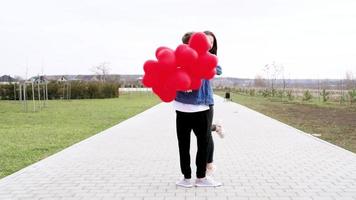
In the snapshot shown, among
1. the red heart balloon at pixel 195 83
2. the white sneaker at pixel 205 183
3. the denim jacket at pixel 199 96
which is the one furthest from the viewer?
the white sneaker at pixel 205 183

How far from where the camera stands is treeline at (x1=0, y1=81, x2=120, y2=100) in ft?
138

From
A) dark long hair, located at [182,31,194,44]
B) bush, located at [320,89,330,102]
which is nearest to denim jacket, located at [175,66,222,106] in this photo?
dark long hair, located at [182,31,194,44]

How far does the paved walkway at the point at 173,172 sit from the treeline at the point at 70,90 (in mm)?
33451

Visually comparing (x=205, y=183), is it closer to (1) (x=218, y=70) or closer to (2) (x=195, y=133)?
(2) (x=195, y=133)

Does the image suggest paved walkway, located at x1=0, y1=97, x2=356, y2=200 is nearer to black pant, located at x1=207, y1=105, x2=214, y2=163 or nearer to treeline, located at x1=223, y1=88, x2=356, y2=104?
black pant, located at x1=207, y1=105, x2=214, y2=163

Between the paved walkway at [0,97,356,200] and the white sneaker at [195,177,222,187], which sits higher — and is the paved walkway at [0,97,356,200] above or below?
below

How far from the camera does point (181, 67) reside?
203 inches

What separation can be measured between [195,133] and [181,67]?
34.1 inches

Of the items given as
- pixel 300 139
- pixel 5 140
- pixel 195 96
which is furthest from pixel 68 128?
pixel 195 96

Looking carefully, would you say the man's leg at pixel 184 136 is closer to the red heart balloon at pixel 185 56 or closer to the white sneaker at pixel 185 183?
the white sneaker at pixel 185 183

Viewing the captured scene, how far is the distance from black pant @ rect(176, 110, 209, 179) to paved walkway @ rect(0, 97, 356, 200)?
0.97ft

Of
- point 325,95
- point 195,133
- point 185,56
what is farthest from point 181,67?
point 325,95

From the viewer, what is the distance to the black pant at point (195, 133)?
5449 millimetres

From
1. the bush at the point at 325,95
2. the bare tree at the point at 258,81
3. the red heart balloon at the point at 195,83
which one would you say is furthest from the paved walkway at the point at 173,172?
the bare tree at the point at 258,81
